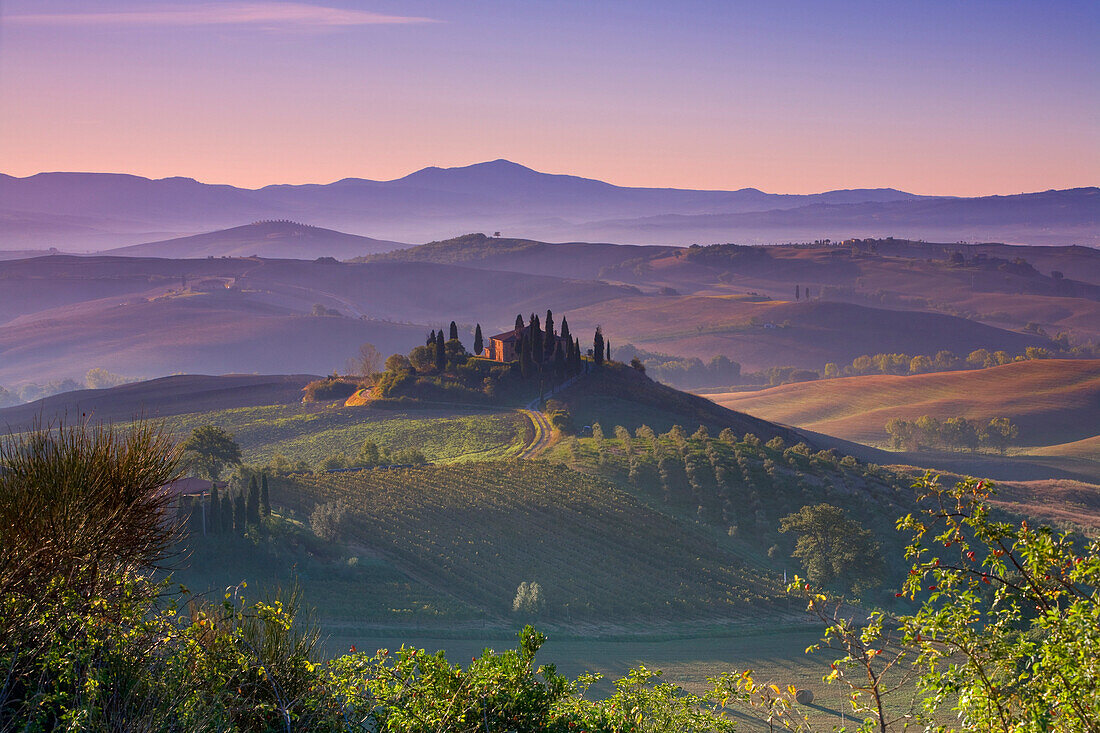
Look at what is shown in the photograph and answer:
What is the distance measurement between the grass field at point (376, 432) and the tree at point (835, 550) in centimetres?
2349

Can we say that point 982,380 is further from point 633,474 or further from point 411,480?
point 411,480

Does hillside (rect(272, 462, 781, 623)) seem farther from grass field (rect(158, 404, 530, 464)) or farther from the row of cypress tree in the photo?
grass field (rect(158, 404, 530, 464))

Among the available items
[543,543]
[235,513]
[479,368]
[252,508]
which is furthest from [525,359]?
[235,513]

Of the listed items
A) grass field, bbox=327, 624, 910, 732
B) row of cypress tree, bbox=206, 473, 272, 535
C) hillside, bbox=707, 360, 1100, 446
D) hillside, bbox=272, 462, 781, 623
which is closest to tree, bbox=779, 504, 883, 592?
hillside, bbox=272, 462, 781, 623

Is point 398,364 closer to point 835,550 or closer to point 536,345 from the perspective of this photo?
point 536,345

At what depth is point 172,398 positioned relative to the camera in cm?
11588

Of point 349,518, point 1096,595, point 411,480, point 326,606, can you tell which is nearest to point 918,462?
point 411,480

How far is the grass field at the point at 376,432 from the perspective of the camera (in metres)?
71.8

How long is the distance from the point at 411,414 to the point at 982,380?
114 m

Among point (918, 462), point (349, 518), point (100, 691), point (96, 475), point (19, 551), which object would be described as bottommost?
point (918, 462)

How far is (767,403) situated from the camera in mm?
152500

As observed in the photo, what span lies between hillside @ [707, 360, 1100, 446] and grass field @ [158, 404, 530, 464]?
7067 cm

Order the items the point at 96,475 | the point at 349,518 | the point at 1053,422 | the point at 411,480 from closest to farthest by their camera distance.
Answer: the point at 96,475 → the point at 349,518 → the point at 411,480 → the point at 1053,422

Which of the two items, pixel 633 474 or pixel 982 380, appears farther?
pixel 982 380
